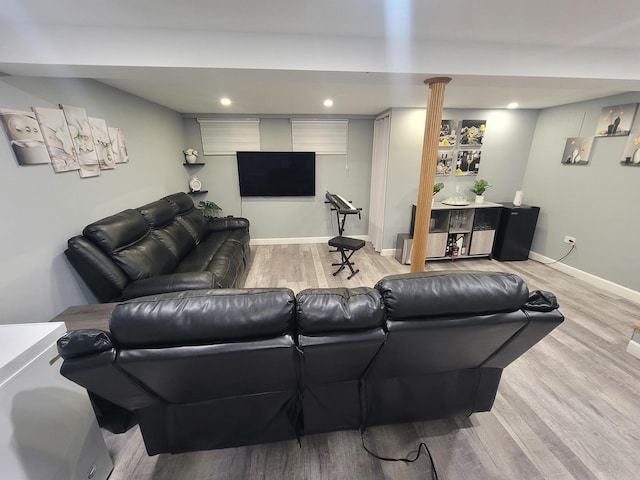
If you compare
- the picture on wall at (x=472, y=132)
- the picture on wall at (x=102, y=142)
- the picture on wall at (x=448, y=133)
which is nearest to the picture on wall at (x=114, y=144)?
the picture on wall at (x=102, y=142)

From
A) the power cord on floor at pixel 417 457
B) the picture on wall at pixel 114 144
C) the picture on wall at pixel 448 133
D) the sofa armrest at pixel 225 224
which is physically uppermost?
the picture on wall at pixel 448 133

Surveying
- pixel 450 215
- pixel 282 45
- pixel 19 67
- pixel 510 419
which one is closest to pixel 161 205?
pixel 19 67

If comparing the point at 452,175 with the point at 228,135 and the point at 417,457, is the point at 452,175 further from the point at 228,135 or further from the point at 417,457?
the point at 417,457

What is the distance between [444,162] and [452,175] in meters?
0.27

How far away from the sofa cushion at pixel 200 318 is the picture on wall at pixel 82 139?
196 centimetres

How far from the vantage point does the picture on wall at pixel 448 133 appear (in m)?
3.91

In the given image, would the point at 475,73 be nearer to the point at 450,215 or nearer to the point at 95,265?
the point at 450,215

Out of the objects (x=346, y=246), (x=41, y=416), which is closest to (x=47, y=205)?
(x=41, y=416)

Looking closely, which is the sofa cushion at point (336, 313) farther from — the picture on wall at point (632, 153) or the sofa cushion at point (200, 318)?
the picture on wall at point (632, 153)

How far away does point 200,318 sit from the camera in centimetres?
97

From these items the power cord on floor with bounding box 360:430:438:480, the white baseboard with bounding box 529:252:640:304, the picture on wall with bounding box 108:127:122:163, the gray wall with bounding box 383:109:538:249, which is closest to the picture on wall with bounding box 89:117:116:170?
the picture on wall with bounding box 108:127:122:163

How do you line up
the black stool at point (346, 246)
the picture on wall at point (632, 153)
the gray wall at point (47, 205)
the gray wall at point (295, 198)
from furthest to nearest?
the gray wall at point (295, 198), the black stool at point (346, 246), the picture on wall at point (632, 153), the gray wall at point (47, 205)

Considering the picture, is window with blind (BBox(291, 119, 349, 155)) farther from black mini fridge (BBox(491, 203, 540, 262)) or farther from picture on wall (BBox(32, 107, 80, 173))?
picture on wall (BBox(32, 107, 80, 173))

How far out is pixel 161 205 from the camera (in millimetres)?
2980
